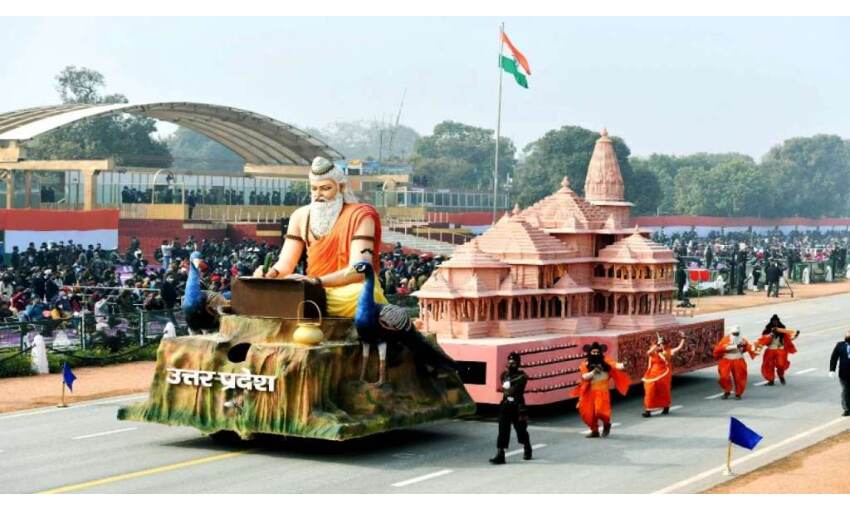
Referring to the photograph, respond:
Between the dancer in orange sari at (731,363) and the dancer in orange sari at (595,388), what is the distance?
5.13 m

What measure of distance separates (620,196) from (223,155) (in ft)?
567

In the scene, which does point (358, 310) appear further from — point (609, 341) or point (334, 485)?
point (609, 341)

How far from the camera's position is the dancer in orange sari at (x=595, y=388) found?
20.8 meters

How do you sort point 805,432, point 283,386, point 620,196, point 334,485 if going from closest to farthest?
point 334,485, point 283,386, point 805,432, point 620,196

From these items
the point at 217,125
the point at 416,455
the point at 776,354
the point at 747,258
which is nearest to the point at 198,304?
the point at 416,455

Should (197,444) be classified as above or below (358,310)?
below

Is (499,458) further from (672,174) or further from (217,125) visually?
(672,174)

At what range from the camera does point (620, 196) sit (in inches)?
1142

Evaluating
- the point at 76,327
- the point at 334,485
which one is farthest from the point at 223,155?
the point at 334,485

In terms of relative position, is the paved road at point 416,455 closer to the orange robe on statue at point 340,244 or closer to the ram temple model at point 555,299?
the ram temple model at point 555,299

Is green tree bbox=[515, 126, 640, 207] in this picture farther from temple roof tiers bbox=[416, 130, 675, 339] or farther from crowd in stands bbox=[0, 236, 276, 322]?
temple roof tiers bbox=[416, 130, 675, 339]

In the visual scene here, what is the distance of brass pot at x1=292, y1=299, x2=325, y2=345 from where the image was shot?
18953 mm

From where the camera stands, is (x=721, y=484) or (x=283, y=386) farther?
(x=283, y=386)

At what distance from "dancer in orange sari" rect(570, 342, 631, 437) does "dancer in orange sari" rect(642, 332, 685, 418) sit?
2331 millimetres
